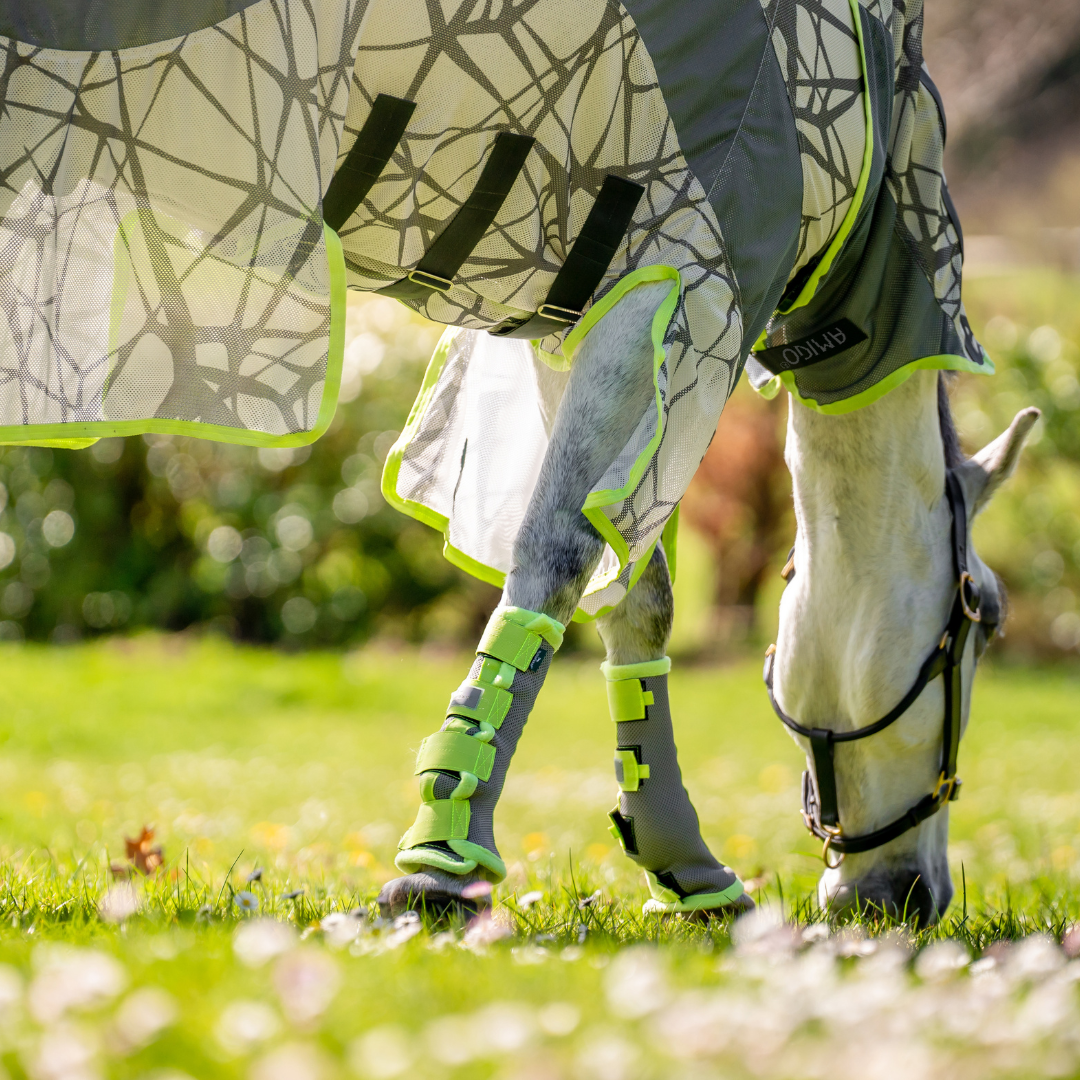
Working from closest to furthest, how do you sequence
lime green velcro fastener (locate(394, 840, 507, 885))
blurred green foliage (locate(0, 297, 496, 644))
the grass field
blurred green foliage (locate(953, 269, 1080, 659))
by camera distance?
the grass field
lime green velcro fastener (locate(394, 840, 507, 885))
blurred green foliage (locate(0, 297, 496, 644))
blurred green foliage (locate(953, 269, 1080, 659))

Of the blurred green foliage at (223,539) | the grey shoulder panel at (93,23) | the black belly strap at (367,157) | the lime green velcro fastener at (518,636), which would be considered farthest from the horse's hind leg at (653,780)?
the blurred green foliage at (223,539)

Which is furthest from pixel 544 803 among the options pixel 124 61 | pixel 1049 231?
pixel 1049 231

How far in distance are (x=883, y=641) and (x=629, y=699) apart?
2.03ft

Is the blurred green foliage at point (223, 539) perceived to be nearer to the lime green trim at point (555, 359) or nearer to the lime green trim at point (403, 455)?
the lime green trim at point (403, 455)

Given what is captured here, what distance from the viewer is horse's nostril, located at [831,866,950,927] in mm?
2689

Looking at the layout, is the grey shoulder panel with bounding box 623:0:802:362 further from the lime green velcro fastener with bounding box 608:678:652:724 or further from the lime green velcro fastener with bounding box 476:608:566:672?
the lime green velcro fastener with bounding box 608:678:652:724

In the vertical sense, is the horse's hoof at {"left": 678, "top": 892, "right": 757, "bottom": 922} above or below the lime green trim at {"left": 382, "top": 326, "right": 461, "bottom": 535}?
below

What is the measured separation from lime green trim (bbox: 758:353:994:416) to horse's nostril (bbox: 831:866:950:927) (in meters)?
1.09

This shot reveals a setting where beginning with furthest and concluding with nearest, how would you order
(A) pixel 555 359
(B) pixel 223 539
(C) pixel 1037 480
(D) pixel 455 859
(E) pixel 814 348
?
(C) pixel 1037 480, (B) pixel 223 539, (E) pixel 814 348, (A) pixel 555 359, (D) pixel 455 859

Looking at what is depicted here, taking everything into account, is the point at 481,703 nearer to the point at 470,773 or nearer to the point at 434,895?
the point at 470,773

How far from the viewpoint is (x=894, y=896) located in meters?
2.74

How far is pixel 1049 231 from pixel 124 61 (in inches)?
650

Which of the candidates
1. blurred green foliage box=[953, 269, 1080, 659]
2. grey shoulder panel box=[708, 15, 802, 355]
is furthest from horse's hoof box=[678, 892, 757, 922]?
blurred green foliage box=[953, 269, 1080, 659]

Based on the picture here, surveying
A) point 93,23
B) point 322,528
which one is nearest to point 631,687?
point 93,23
